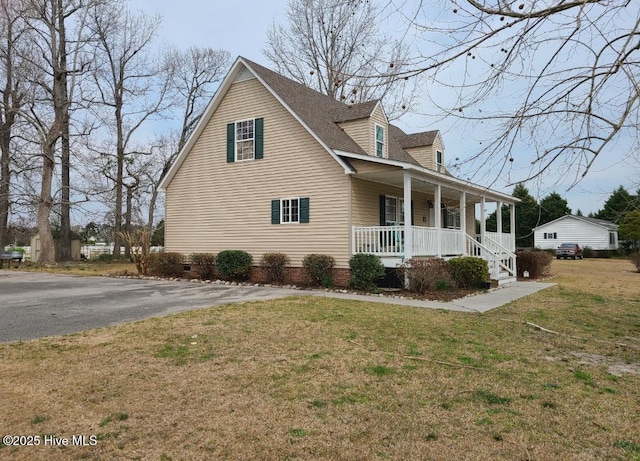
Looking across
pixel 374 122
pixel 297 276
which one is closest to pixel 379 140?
pixel 374 122

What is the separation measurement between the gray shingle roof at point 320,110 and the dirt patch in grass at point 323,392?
8.88 metres

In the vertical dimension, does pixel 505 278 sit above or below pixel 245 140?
below

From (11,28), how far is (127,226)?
13.7 m

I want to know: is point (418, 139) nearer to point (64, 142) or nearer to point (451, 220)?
point (451, 220)

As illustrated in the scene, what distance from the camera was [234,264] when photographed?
51.3 feet

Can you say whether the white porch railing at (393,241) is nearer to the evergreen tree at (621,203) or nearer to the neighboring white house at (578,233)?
the evergreen tree at (621,203)

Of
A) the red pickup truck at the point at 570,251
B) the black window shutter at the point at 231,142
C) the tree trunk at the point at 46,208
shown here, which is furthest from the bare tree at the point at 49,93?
the red pickup truck at the point at 570,251

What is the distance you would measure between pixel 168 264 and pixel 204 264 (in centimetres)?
188

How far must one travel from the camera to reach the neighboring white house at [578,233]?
4608 centimetres

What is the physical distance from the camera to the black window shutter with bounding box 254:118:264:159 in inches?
643

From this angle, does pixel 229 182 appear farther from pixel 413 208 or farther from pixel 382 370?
pixel 382 370

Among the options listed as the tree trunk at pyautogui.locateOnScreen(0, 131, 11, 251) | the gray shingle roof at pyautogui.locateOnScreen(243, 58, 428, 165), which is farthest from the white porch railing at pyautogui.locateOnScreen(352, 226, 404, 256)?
the tree trunk at pyautogui.locateOnScreen(0, 131, 11, 251)

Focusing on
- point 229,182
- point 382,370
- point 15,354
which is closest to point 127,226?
point 229,182

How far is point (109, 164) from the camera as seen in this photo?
108 ft
